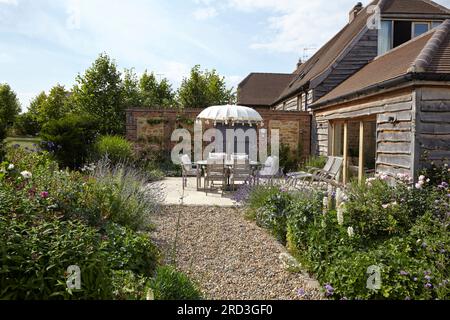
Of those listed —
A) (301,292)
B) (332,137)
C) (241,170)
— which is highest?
A: (332,137)

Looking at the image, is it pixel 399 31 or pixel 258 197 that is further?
pixel 399 31

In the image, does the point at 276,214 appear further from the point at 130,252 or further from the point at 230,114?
the point at 230,114

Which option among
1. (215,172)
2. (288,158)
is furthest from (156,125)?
(215,172)

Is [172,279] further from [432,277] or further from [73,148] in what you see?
[73,148]

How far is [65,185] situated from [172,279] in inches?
96.9

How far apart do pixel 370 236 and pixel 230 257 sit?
1790mm

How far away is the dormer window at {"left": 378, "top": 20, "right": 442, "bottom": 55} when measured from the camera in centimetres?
1295

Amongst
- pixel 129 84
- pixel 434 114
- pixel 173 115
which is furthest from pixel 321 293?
pixel 129 84

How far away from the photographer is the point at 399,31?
42.9 feet

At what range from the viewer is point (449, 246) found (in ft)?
13.1

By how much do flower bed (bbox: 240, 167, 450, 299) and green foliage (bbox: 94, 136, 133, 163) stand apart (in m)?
7.12

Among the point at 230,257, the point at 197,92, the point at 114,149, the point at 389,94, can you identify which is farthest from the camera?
the point at 197,92
